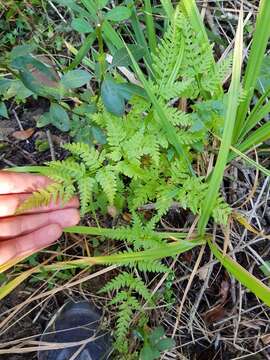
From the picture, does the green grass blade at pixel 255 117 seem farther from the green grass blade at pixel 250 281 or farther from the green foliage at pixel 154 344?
the green foliage at pixel 154 344

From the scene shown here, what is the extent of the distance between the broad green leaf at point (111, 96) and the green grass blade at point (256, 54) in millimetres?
402

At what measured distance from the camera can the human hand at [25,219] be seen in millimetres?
1504

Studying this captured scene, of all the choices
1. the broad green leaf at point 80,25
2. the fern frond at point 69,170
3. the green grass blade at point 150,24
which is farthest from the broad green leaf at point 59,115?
the green grass blade at point 150,24

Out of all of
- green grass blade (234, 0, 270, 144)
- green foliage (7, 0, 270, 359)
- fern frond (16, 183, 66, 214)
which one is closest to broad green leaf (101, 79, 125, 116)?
green foliage (7, 0, 270, 359)

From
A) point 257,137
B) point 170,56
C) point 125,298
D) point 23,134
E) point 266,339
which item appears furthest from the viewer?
point 23,134

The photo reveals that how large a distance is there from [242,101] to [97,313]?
0.92 m

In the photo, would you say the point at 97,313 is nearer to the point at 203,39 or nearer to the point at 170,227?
the point at 170,227

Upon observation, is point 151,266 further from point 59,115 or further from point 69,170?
point 59,115

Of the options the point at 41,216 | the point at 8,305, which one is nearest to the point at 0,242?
the point at 41,216

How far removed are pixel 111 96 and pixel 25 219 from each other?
21.8 inches

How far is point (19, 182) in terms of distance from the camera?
1519mm

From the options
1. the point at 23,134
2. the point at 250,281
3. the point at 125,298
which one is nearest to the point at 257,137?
the point at 250,281

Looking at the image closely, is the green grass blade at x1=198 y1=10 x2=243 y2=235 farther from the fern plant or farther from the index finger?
the index finger

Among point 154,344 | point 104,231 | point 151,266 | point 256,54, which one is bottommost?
point 154,344
